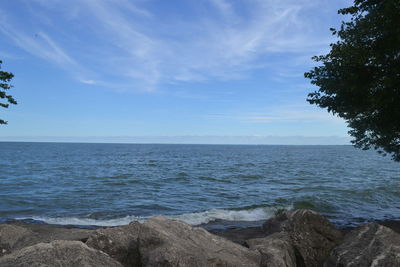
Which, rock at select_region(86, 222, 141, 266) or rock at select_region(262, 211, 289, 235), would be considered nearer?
rock at select_region(86, 222, 141, 266)

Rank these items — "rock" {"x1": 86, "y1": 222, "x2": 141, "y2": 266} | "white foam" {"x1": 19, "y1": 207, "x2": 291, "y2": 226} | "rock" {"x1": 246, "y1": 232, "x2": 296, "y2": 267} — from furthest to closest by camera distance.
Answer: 1. "white foam" {"x1": 19, "y1": 207, "x2": 291, "y2": 226}
2. "rock" {"x1": 246, "y1": 232, "x2": 296, "y2": 267}
3. "rock" {"x1": 86, "y1": 222, "x2": 141, "y2": 266}

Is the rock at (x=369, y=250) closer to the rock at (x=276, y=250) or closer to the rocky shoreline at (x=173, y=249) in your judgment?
the rocky shoreline at (x=173, y=249)

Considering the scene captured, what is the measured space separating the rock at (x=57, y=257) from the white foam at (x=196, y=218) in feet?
37.9

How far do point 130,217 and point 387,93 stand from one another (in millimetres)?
13800

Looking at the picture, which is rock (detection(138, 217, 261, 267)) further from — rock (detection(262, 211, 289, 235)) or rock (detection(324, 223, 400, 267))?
rock (detection(262, 211, 289, 235))

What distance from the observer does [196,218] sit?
1773 cm

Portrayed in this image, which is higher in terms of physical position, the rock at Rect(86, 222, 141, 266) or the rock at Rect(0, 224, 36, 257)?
the rock at Rect(86, 222, 141, 266)

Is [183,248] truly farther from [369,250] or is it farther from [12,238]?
[12,238]

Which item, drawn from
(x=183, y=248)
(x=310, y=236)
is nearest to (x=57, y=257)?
(x=183, y=248)

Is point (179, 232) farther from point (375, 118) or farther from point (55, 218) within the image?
point (55, 218)

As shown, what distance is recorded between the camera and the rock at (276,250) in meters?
7.46

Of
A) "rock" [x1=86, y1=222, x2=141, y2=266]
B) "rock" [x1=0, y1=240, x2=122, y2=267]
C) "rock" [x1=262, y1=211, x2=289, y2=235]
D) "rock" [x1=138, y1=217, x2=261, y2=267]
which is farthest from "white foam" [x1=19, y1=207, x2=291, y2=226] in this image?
"rock" [x1=0, y1=240, x2=122, y2=267]

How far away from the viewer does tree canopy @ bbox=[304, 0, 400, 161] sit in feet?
37.4

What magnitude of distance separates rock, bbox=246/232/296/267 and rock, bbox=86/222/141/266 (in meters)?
2.89
